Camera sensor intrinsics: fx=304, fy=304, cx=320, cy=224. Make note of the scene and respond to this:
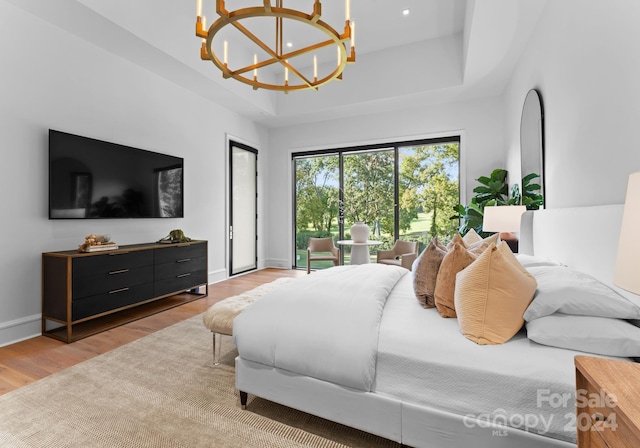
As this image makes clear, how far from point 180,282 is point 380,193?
3.46m

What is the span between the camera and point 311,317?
1.53 meters

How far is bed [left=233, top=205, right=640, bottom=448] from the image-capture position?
1.10 m

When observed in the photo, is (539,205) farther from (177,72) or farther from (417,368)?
(177,72)

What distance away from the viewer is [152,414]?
165 cm

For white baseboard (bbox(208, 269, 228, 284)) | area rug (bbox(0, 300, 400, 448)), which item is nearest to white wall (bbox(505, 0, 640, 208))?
area rug (bbox(0, 300, 400, 448))

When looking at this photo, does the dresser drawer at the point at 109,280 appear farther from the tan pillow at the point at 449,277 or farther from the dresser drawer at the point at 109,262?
the tan pillow at the point at 449,277

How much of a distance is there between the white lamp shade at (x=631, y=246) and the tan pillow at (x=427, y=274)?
1.05m

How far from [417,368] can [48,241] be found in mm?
3363

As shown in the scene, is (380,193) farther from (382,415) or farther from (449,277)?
(382,415)

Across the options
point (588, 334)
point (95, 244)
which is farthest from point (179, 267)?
point (588, 334)

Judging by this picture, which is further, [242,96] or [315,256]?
[315,256]

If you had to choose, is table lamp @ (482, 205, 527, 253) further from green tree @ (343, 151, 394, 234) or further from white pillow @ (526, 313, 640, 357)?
green tree @ (343, 151, 394, 234)

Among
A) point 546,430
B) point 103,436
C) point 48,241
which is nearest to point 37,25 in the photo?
point 48,241

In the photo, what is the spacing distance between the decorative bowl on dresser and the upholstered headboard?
140 inches
